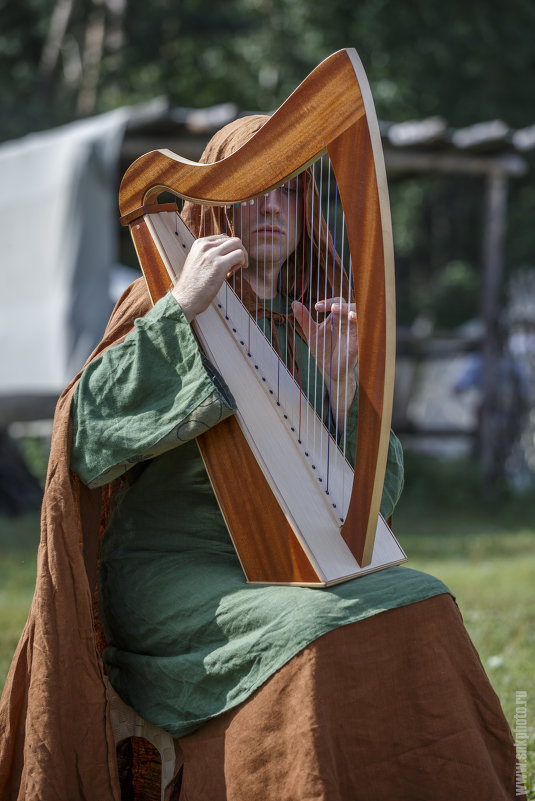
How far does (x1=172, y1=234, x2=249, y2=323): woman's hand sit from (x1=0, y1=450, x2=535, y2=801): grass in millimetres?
1428

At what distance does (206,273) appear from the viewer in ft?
6.33

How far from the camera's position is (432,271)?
2041 centimetres

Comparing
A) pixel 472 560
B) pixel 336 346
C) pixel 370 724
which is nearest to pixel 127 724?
pixel 370 724

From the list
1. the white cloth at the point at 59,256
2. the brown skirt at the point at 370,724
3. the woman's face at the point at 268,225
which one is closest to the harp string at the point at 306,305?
the woman's face at the point at 268,225

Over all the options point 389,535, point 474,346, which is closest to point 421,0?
point 474,346

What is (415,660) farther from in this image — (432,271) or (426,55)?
(432,271)

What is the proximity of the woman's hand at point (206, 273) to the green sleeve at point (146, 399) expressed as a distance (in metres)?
0.03

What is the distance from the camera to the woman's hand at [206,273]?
1922 millimetres

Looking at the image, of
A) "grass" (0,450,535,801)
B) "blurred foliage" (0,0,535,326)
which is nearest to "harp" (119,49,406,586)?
"grass" (0,450,535,801)

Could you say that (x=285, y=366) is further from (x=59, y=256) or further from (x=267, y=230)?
(x=59, y=256)

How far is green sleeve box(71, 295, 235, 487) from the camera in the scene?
186 cm

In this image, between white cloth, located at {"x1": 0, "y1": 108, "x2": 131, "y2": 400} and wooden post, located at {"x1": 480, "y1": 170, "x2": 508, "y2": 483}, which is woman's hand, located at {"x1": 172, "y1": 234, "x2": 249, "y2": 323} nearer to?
white cloth, located at {"x1": 0, "y1": 108, "x2": 131, "y2": 400}

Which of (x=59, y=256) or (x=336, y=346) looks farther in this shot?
(x=59, y=256)

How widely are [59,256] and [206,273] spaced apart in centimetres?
532
